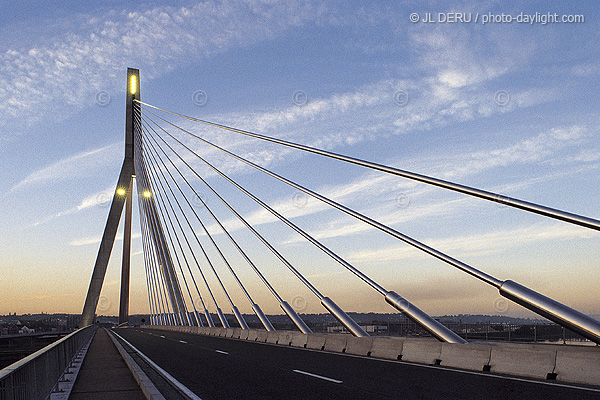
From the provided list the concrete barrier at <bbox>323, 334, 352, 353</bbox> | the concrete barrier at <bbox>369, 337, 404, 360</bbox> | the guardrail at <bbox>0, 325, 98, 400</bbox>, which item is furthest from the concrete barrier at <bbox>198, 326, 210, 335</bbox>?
the guardrail at <bbox>0, 325, 98, 400</bbox>

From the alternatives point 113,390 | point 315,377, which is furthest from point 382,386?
A: point 113,390

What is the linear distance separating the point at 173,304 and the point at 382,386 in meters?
37.0

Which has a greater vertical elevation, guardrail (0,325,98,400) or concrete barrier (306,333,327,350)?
guardrail (0,325,98,400)

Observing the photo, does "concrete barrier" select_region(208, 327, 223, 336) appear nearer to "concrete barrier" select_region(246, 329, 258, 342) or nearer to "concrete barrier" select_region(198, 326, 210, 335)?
"concrete barrier" select_region(198, 326, 210, 335)

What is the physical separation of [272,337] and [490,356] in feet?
54.6

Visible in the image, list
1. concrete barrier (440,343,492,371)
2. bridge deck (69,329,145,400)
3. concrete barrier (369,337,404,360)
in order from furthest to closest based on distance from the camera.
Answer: concrete barrier (369,337,404,360) → concrete barrier (440,343,492,371) → bridge deck (69,329,145,400)

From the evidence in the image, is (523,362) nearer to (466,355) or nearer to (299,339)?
(466,355)

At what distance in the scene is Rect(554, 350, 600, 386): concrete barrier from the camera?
33.8 ft

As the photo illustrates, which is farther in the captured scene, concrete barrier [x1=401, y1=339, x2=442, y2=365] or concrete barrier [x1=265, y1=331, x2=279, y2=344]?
concrete barrier [x1=265, y1=331, x2=279, y2=344]

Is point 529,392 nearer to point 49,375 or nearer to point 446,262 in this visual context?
point 446,262

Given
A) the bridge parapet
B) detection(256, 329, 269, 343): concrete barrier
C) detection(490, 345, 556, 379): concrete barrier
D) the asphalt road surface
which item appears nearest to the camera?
the asphalt road surface

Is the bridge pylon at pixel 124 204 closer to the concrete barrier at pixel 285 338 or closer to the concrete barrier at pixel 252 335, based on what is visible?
the concrete barrier at pixel 252 335

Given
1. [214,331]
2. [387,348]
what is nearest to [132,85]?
[214,331]

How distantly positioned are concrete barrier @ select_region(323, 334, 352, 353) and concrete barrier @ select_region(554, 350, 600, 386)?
9.80m
